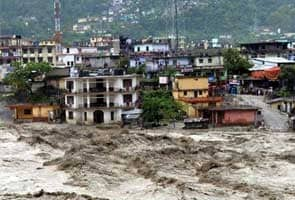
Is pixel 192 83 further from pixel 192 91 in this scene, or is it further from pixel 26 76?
pixel 26 76

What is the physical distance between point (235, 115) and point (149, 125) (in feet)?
19.7

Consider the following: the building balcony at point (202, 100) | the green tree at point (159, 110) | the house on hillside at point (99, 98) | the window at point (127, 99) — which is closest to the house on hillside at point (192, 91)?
the building balcony at point (202, 100)

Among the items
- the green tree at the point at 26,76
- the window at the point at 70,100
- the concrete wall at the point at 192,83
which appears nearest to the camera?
the window at the point at 70,100

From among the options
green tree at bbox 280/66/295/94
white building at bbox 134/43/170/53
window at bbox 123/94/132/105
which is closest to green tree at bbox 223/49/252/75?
green tree at bbox 280/66/295/94

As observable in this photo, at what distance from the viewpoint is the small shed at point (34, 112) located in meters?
48.5

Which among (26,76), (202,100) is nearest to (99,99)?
(202,100)

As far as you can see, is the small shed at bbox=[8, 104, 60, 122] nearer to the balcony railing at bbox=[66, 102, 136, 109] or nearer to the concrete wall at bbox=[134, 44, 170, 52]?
the balcony railing at bbox=[66, 102, 136, 109]

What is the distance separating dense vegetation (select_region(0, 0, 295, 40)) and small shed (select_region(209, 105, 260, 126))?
→ 6986 cm

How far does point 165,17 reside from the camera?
390 feet

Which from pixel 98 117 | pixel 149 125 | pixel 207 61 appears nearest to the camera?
pixel 149 125

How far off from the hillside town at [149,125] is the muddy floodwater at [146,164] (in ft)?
0.19

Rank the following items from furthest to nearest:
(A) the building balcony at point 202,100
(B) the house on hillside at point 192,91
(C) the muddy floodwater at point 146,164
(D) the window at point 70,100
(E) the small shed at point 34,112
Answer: (E) the small shed at point 34,112 → (D) the window at point 70,100 → (B) the house on hillside at point 192,91 → (A) the building balcony at point 202,100 → (C) the muddy floodwater at point 146,164

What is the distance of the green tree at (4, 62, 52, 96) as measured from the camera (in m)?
54.8

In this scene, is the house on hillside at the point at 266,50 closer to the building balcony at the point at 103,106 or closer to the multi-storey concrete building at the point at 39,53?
the multi-storey concrete building at the point at 39,53
